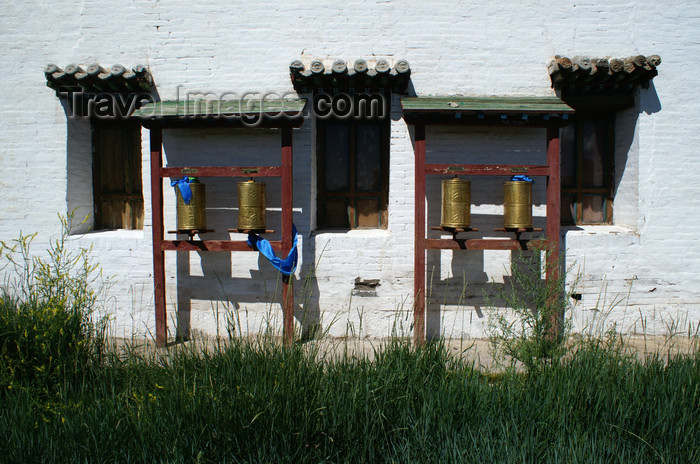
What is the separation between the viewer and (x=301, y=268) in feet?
15.5

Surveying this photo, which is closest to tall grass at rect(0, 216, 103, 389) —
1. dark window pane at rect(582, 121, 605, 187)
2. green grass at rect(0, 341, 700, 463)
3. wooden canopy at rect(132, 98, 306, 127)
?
green grass at rect(0, 341, 700, 463)

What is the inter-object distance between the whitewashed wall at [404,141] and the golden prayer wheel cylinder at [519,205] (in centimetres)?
44

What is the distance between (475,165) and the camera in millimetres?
4184

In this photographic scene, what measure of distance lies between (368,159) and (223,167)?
1.79 m

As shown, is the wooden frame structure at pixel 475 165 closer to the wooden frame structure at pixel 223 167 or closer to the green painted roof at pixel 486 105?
the green painted roof at pixel 486 105

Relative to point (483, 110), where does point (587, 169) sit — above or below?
below

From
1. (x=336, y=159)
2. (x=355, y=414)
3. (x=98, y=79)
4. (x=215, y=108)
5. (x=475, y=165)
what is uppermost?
(x=98, y=79)

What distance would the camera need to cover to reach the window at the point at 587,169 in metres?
5.19

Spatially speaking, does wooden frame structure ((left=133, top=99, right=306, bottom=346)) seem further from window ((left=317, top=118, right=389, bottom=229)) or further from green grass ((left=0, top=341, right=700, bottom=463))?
green grass ((left=0, top=341, right=700, bottom=463))

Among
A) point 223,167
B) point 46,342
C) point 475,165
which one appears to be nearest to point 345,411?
point 46,342

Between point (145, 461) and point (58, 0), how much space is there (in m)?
5.48

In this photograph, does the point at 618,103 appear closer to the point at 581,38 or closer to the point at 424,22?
the point at 581,38

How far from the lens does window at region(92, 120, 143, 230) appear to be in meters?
5.25

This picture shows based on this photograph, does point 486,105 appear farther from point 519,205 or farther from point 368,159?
point 368,159
